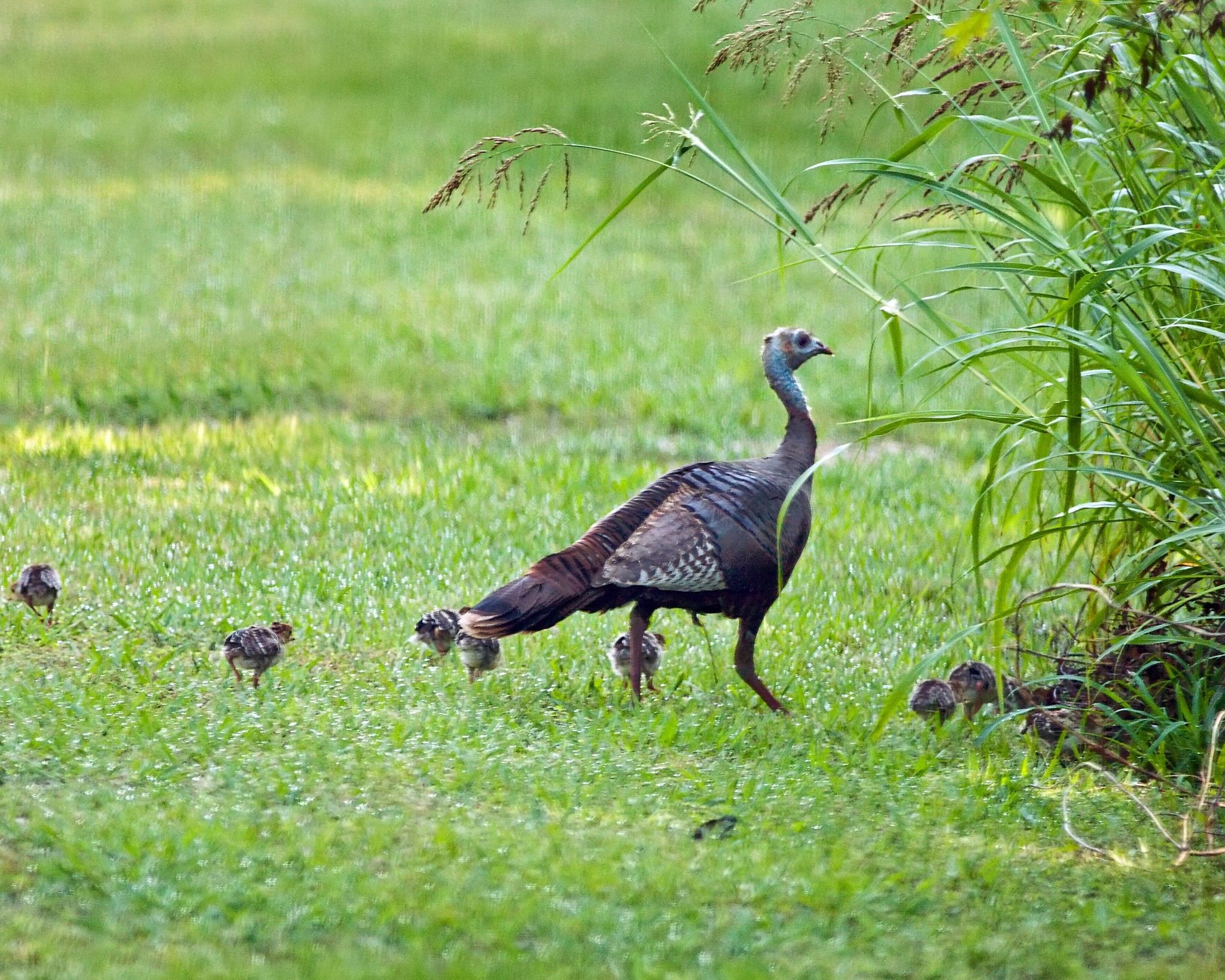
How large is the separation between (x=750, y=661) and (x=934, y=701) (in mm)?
716

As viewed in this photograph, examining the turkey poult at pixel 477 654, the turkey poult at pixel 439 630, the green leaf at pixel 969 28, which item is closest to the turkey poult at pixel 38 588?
the turkey poult at pixel 439 630

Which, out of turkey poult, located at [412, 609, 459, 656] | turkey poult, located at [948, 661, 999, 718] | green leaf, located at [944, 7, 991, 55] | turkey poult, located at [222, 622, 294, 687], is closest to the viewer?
green leaf, located at [944, 7, 991, 55]

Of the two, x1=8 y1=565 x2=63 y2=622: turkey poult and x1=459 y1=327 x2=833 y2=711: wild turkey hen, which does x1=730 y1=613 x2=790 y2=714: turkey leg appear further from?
x1=8 y1=565 x2=63 y2=622: turkey poult

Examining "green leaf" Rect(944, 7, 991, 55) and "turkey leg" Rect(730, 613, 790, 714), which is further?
"turkey leg" Rect(730, 613, 790, 714)

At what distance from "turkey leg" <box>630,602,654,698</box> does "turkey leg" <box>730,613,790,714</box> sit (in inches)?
14.3

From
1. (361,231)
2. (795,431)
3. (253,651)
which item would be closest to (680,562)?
(795,431)

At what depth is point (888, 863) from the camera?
4.60 m

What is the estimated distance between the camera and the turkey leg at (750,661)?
19.6 ft

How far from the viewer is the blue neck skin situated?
632 cm

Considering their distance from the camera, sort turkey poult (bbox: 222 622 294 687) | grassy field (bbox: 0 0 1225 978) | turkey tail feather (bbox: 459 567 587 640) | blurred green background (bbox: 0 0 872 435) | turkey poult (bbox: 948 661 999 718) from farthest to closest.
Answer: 1. blurred green background (bbox: 0 0 872 435)
2. turkey poult (bbox: 948 661 999 718)
3. turkey poult (bbox: 222 622 294 687)
4. turkey tail feather (bbox: 459 567 587 640)
5. grassy field (bbox: 0 0 1225 978)

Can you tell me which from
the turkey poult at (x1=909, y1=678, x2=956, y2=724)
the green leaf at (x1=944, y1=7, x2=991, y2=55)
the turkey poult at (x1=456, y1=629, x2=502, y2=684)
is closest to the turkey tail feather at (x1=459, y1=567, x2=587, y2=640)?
the turkey poult at (x1=456, y1=629, x2=502, y2=684)

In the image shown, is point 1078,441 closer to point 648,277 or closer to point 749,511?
point 749,511

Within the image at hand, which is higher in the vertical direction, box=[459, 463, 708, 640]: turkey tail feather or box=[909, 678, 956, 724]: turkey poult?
box=[459, 463, 708, 640]: turkey tail feather

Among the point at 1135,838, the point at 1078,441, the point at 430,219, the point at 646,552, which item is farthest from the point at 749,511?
the point at 430,219
